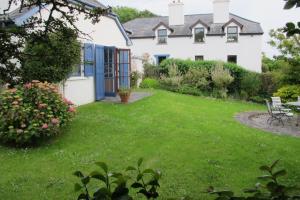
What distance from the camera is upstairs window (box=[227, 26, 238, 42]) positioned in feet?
111

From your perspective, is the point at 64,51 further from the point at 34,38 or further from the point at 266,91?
the point at 266,91

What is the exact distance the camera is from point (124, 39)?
68.6ft

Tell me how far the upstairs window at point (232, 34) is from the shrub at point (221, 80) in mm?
10610

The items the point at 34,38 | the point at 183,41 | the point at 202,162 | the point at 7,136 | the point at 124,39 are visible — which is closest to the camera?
the point at 34,38

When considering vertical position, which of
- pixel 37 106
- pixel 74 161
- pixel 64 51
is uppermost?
pixel 64 51

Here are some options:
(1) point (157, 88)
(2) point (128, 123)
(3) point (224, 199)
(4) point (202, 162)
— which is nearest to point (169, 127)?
(2) point (128, 123)

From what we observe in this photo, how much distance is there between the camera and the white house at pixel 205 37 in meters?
33.7

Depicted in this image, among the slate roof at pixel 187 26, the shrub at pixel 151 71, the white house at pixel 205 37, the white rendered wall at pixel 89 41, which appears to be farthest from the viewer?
the slate roof at pixel 187 26

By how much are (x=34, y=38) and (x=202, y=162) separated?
6.48 m

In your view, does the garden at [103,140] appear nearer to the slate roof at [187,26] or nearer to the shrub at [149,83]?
the shrub at [149,83]

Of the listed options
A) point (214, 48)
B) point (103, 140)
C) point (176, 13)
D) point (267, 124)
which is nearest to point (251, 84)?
point (267, 124)

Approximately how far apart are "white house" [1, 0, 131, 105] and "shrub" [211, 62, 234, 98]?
21.2 ft

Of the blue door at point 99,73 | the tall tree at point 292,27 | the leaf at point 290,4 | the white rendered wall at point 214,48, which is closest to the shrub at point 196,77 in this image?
the blue door at point 99,73

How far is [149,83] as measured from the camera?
959 inches
